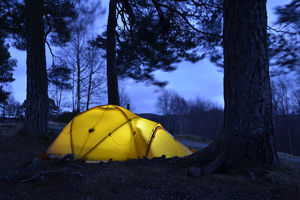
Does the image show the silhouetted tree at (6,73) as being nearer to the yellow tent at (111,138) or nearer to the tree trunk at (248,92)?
the yellow tent at (111,138)

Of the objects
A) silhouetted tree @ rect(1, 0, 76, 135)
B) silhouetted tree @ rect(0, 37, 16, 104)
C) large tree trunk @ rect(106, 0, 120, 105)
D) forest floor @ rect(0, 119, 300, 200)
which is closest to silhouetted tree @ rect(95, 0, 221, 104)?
large tree trunk @ rect(106, 0, 120, 105)

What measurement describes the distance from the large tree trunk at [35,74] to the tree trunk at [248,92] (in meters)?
5.86

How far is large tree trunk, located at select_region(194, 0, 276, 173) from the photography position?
250 cm

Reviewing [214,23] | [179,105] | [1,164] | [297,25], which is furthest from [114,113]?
[179,105]

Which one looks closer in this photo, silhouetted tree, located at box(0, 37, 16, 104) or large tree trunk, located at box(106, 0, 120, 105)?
large tree trunk, located at box(106, 0, 120, 105)

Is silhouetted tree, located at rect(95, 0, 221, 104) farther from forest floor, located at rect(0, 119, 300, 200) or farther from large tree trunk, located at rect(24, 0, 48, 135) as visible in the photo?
forest floor, located at rect(0, 119, 300, 200)

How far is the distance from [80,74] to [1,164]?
633 inches

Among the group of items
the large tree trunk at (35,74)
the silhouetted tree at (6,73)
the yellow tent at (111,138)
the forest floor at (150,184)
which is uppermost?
the silhouetted tree at (6,73)

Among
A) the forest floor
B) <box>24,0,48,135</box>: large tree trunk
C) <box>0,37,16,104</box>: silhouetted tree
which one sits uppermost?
<box>0,37,16,104</box>: silhouetted tree

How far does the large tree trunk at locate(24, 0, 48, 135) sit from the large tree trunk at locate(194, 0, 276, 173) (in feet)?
18.8

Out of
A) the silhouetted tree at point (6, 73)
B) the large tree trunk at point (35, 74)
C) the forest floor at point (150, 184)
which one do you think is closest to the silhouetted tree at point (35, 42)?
the large tree trunk at point (35, 74)

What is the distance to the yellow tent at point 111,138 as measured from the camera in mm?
4152

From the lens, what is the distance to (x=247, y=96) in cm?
255

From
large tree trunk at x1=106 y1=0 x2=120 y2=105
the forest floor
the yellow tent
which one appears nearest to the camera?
the forest floor
